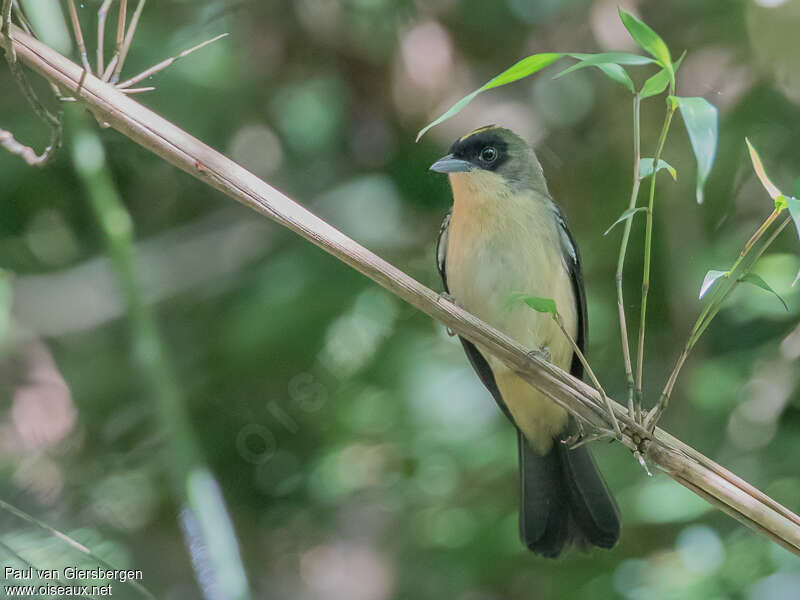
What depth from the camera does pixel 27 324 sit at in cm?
364

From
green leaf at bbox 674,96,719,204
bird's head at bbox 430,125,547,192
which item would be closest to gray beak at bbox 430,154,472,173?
bird's head at bbox 430,125,547,192

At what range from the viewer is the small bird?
111 inches

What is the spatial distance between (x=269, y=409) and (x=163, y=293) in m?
0.63

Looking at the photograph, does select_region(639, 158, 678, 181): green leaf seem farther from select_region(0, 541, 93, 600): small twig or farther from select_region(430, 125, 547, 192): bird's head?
select_region(0, 541, 93, 600): small twig

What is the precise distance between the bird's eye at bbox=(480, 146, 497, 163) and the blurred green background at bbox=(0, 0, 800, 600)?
2.41ft

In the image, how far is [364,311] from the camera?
340cm

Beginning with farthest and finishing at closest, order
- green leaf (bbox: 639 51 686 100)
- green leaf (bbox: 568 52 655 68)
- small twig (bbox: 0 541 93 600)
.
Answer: small twig (bbox: 0 541 93 600) < green leaf (bbox: 639 51 686 100) < green leaf (bbox: 568 52 655 68)

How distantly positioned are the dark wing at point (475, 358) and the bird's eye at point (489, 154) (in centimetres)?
27

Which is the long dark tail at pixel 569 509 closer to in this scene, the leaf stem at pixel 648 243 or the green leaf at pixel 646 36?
the leaf stem at pixel 648 243

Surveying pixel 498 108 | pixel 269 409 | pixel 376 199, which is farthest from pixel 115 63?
pixel 498 108

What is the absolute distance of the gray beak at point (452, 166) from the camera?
9.21 ft

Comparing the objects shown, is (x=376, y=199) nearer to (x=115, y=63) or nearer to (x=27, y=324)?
(x=27, y=324)

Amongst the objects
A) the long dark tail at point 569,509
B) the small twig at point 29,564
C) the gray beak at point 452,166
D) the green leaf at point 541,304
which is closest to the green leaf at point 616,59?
the green leaf at point 541,304

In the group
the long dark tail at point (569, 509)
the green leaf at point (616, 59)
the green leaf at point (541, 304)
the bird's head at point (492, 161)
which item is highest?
the green leaf at point (616, 59)
